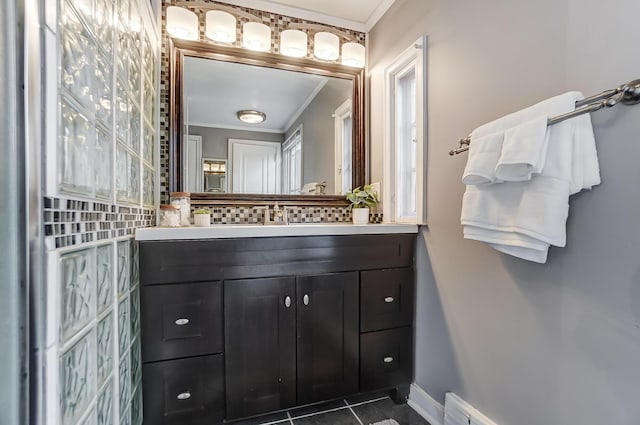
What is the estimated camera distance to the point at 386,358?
1609 mm

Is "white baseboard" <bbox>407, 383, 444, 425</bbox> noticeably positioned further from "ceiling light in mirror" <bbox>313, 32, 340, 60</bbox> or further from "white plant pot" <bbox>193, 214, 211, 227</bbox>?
"ceiling light in mirror" <bbox>313, 32, 340, 60</bbox>

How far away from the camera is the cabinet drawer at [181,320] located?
4.10ft

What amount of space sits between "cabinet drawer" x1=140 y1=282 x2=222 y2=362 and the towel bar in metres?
1.37

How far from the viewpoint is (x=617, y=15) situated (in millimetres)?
819

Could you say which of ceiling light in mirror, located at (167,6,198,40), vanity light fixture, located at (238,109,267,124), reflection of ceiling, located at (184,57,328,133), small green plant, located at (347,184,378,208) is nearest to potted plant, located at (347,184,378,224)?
small green plant, located at (347,184,378,208)

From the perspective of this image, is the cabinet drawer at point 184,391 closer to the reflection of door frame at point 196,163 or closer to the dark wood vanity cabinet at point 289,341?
the dark wood vanity cabinet at point 289,341

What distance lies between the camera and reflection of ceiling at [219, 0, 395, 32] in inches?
74.1

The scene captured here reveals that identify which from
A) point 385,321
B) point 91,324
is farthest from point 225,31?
point 385,321

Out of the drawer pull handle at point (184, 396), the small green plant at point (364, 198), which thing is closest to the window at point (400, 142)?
the small green plant at point (364, 198)

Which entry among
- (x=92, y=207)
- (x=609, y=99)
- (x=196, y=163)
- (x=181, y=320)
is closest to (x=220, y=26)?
(x=196, y=163)

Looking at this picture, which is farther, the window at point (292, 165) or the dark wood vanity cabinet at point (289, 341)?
the window at point (292, 165)

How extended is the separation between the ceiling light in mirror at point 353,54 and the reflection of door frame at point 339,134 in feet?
0.80

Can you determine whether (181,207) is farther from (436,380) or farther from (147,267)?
(436,380)

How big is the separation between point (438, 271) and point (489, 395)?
53 centimetres
